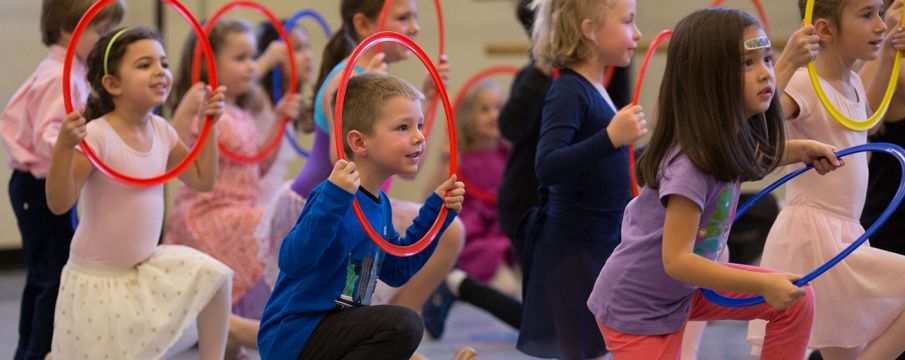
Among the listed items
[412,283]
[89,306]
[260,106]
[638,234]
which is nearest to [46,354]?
[89,306]

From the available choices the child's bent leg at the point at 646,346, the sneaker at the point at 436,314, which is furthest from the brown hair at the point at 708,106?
the sneaker at the point at 436,314

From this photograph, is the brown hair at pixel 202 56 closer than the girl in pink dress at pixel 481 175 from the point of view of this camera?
Yes

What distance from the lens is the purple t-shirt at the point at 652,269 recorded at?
103 inches

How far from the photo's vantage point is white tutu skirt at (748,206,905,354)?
9.85ft

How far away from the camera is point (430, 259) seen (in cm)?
385

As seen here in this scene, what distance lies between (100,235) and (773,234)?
185 cm

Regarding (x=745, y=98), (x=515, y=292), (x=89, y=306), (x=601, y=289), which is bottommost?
(x=515, y=292)

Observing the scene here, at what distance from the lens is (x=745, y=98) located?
8.45ft

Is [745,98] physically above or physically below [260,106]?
above

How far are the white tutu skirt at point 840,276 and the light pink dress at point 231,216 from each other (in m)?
2.00

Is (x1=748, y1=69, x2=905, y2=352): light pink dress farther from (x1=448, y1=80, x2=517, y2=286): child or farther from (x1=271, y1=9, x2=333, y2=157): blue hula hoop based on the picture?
(x1=448, y1=80, x2=517, y2=286): child

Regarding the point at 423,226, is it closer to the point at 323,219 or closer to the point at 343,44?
the point at 323,219

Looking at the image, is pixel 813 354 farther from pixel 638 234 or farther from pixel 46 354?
pixel 46 354

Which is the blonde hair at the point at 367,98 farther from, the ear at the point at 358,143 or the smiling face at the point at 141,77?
the smiling face at the point at 141,77
